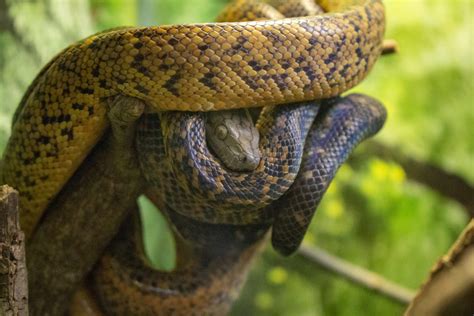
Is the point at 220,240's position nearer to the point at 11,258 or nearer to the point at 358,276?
the point at 11,258

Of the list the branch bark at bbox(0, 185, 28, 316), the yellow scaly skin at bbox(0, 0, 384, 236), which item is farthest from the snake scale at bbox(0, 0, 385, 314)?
the branch bark at bbox(0, 185, 28, 316)

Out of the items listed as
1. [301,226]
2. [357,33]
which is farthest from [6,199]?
[357,33]

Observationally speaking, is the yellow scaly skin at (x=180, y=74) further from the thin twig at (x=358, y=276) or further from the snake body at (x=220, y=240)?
the thin twig at (x=358, y=276)

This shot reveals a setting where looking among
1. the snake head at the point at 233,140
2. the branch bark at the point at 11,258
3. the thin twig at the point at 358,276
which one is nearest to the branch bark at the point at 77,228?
the snake head at the point at 233,140

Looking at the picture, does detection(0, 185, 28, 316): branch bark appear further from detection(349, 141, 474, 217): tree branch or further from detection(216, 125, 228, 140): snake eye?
detection(349, 141, 474, 217): tree branch

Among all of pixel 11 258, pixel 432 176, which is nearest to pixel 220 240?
pixel 11 258

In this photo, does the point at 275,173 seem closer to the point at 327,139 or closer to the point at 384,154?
the point at 327,139

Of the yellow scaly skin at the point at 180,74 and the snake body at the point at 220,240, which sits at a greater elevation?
the yellow scaly skin at the point at 180,74
